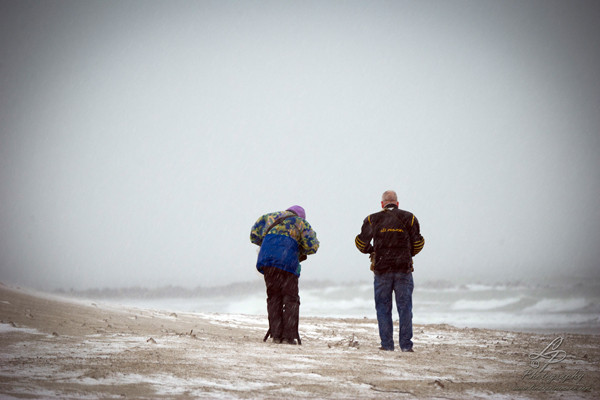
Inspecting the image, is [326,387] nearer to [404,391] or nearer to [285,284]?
[404,391]

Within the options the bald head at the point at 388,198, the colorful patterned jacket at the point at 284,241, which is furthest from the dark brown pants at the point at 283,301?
the bald head at the point at 388,198

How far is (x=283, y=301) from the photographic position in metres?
6.25

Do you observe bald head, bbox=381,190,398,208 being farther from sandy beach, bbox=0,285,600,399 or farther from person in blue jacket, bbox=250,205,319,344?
sandy beach, bbox=0,285,600,399

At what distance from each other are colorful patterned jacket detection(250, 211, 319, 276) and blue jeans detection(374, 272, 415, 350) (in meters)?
1.03

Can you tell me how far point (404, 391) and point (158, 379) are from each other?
162cm

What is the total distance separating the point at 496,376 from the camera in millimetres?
3973

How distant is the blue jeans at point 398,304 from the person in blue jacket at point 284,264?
1039mm

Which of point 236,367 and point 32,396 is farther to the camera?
point 236,367

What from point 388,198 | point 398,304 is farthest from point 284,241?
point 398,304

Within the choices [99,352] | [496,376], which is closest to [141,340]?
[99,352]

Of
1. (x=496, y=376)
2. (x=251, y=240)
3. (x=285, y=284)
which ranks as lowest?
(x=496, y=376)

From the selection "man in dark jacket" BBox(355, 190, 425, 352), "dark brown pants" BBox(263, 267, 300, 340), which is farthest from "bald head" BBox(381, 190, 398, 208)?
"dark brown pants" BBox(263, 267, 300, 340)

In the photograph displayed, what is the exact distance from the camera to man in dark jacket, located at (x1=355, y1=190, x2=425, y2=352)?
5914 millimetres

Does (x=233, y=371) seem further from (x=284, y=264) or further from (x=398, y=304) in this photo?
(x=398, y=304)
